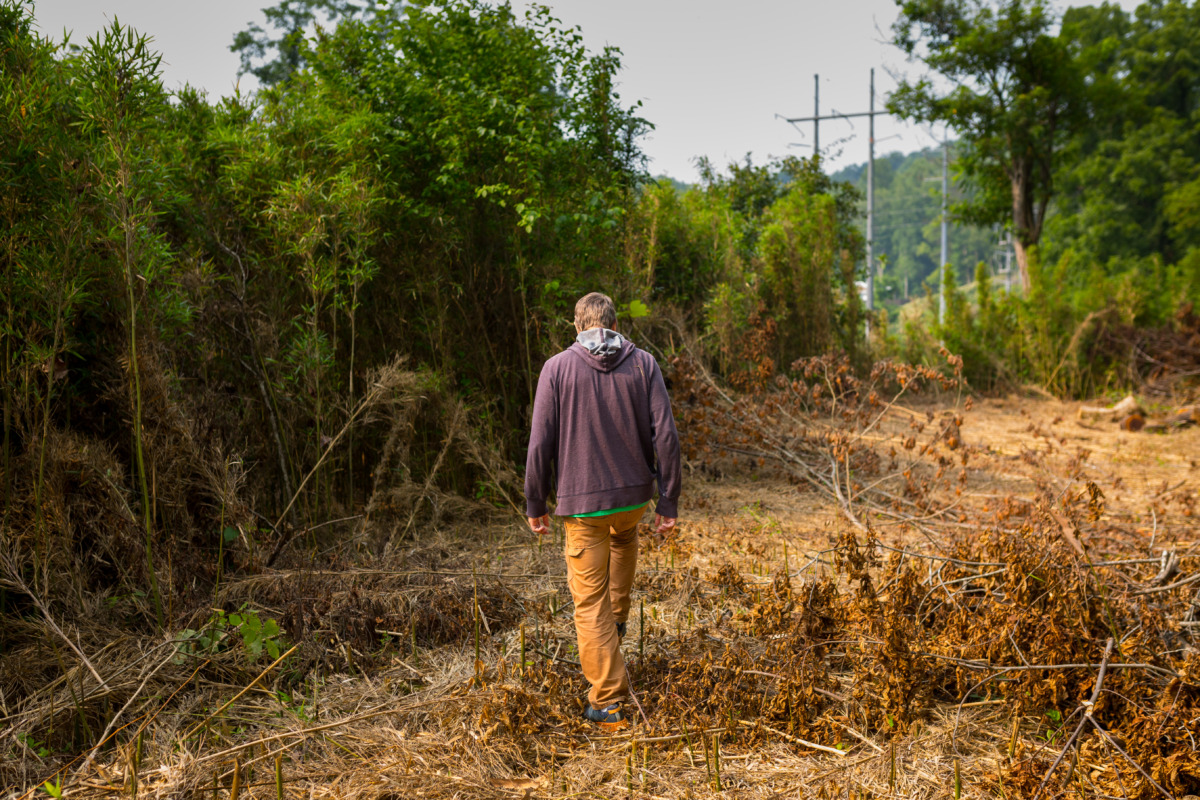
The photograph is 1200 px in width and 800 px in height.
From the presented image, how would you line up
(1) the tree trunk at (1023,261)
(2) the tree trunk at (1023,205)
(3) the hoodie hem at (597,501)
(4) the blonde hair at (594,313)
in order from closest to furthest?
(3) the hoodie hem at (597,501) → (4) the blonde hair at (594,313) → (1) the tree trunk at (1023,261) → (2) the tree trunk at (1023,205)

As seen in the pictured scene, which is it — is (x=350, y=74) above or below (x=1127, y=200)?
below

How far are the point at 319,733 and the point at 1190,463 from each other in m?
8.45

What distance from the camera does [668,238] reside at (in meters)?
9.44

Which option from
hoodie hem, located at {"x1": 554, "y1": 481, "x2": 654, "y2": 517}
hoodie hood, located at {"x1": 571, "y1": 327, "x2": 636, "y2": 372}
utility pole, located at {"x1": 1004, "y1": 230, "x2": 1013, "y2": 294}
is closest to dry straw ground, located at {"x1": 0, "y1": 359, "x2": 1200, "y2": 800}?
hoodie hem, located at {"x1": 554, "y1": 481, "x2": 654, "y2": 517}

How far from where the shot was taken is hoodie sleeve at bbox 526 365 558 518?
3.03 meters

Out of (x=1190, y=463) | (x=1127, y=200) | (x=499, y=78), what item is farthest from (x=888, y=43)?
(x=499, y=78)

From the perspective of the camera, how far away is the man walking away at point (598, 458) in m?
2.97

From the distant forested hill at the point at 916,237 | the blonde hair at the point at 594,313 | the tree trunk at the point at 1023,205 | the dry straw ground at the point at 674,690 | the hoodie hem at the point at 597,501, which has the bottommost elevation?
the dry straw ground at the point at 674,690

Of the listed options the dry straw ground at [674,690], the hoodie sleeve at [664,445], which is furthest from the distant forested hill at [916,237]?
the hoodie sleeve at [664,445]

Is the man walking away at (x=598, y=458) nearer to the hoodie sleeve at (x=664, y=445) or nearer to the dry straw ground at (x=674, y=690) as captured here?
the hoodie sleeve at (x=664, y=445)

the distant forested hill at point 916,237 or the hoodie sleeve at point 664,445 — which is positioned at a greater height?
the distant forested hill at point 916,237

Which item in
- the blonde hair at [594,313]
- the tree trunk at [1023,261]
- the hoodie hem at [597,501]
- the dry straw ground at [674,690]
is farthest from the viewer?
the tree trunk at [1023,261]

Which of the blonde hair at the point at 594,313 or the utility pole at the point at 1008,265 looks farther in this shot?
the utility pole at the point at 1008,265

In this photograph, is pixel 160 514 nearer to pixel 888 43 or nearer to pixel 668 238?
pixel 668 238
